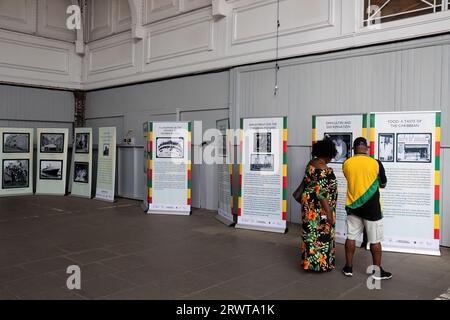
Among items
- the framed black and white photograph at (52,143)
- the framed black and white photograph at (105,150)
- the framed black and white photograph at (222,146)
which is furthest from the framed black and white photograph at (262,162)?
the framed black and white photograph at (52,143)

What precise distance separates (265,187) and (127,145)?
4.91 meters

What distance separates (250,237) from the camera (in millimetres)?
6246

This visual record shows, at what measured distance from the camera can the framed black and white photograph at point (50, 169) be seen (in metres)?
10.8

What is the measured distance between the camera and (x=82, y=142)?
10.6 meters

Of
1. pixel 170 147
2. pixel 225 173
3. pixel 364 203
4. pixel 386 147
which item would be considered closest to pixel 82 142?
pixel 170 147

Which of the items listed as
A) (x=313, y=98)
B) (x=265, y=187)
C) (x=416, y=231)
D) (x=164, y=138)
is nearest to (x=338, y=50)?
(x=313, y=98)

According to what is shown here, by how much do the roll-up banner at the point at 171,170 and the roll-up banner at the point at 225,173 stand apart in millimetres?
762

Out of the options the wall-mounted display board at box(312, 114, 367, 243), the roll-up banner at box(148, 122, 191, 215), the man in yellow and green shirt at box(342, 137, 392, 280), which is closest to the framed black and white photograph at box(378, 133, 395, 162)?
the wall-mounted display board at box(312, 114, 367, 243)

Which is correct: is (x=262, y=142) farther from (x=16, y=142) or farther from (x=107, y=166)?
(x=16, y=142)

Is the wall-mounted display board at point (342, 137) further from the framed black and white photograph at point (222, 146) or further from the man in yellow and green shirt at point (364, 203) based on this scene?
the framed black and white photograph at point (222, 146)

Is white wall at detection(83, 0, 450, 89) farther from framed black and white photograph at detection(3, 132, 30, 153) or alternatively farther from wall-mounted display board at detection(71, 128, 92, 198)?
framed black and white photograph at detection(3, 132, 30, 153)

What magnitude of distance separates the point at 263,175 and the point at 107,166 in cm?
467

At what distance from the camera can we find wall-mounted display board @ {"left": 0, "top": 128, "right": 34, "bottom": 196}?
1037cm

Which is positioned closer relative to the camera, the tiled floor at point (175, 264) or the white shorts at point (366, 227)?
the tiled floor at point (175, 264)
